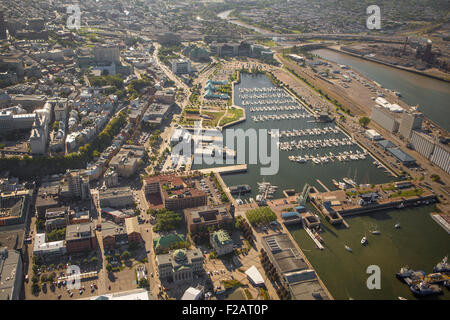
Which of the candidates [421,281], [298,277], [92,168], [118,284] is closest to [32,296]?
[118,284]

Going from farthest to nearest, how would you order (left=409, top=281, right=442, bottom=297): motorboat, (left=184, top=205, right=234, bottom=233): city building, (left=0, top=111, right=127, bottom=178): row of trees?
(left=0, top=111, right=127, bottom=178): row of trees → (left=184, top=205, right=234, bottom=233): city building → (left=409, top=281, right=442, bottom=297): motorboat

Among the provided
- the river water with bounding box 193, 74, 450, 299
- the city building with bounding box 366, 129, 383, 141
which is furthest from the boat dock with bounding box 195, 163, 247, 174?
the city building with bounding box 366, 129, 383, 141

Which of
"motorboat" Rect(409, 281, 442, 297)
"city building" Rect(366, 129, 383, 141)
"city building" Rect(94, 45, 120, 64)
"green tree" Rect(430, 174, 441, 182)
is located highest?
"city building" Rect(94, 45, 120, 64)

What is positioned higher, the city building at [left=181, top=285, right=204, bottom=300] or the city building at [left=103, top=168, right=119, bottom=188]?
the city building at [left=103, top=168, right=119, bottom=188]

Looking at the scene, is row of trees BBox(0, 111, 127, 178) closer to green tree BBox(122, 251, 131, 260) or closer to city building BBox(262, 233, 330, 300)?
green tree BBox(122, 251, 131, 260)

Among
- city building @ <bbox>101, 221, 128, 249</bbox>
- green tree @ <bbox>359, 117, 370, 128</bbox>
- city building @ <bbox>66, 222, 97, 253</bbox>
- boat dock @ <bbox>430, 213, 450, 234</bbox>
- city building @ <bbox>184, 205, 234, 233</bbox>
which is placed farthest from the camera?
green tree @ <bbox>359, 117, 370, 128</bbox>

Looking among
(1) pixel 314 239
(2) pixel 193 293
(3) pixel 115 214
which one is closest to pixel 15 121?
(3) pixel 115 214

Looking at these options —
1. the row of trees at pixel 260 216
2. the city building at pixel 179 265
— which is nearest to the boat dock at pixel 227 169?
the row of trees at pixel 260 216

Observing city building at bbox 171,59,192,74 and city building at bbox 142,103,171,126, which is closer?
city building at bbox 142,103,171,126

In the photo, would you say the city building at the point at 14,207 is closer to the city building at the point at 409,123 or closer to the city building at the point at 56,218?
the city building at the point at 56,218
